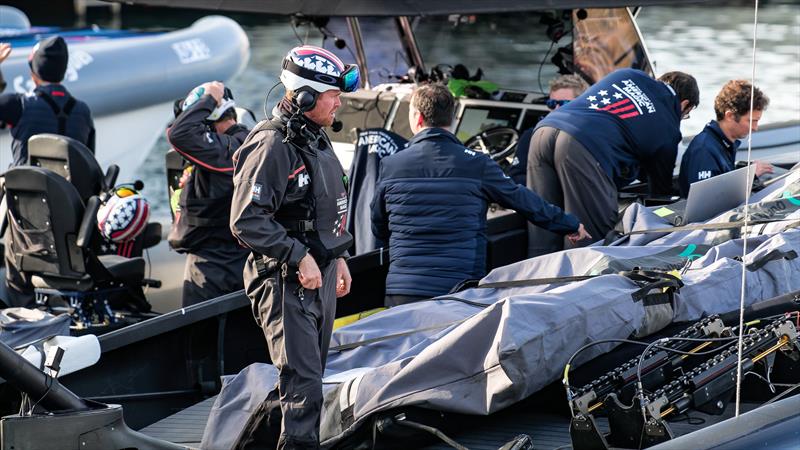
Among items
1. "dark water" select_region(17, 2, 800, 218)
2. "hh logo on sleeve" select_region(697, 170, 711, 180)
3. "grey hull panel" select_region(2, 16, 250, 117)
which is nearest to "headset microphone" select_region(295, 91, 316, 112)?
"hh logo on sleeve" select_region(697, 170, 711, 180)

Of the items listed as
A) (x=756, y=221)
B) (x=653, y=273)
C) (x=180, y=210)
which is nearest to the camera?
(x=653, y=273)

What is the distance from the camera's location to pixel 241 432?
13.5 ft

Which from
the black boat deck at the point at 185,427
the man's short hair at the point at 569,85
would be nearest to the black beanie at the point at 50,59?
the man's short hair at the point at 569,85

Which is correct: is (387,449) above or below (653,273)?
below

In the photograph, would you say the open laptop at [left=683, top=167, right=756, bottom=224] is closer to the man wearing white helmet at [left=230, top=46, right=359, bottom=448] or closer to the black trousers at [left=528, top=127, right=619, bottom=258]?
the black trousers at [left=528, top=127, right=619, bottom=258]

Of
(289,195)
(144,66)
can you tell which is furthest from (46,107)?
(289,195)

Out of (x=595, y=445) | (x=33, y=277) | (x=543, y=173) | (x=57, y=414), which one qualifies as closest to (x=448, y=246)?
(x=543, y=173)

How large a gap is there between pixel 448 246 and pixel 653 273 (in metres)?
1.19

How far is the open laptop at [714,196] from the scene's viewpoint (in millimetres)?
5305

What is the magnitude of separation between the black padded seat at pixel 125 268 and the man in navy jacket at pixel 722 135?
2.96 metres

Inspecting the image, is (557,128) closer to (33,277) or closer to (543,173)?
(543,173)

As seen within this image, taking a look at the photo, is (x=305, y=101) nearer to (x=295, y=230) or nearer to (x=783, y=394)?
(x=295, y=230)

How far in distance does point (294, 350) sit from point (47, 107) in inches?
187

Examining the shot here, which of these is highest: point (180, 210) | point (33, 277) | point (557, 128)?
point (557, 128)
